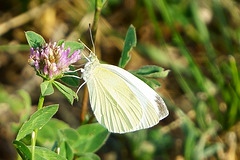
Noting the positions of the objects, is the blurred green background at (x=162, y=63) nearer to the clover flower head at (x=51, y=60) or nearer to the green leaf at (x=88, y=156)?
the green leaf at (x=88, y=156)

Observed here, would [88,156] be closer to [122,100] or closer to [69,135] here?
[69,135]

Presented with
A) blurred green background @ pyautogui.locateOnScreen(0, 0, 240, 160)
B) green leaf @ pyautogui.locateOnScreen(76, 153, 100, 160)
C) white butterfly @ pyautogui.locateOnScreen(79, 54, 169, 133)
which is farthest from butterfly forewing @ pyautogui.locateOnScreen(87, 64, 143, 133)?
blurred green background @ pyautogui.locateOnScreen(0, 0, 240, 160)

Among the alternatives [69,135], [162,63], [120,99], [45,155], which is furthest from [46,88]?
[162,63]

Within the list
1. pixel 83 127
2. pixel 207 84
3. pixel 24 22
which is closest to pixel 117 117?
pixel 83 127

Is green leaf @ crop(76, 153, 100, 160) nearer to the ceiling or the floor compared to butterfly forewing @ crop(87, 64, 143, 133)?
nearer to the floor

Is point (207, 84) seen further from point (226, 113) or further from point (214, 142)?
point (214, 142)

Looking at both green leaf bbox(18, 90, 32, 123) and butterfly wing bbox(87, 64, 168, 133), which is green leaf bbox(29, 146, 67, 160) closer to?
butterfly wing bbox(87, 64, 168, 133)
